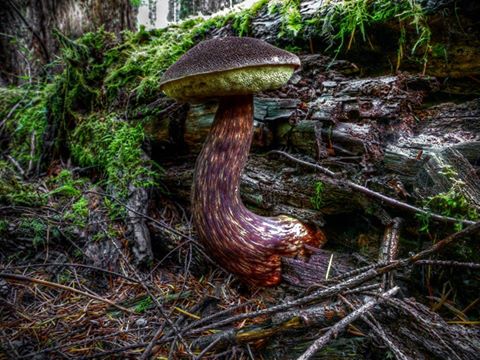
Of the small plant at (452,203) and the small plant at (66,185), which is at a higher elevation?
the small plant at (452,203)

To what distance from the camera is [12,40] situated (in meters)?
3.85

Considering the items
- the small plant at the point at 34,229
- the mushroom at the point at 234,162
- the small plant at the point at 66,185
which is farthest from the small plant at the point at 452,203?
the small plant at the point at 66,185

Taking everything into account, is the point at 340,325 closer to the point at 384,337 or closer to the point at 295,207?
the point at 384,337

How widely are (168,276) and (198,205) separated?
1.96 feet

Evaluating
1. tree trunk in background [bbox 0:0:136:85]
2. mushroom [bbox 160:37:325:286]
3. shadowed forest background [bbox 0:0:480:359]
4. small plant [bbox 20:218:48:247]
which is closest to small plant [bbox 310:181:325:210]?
shadowed forest background [bbox 0:0:480:359]

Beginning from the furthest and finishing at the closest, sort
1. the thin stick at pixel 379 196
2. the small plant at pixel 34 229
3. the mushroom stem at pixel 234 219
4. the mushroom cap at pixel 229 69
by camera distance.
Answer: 1. the small plant at pixel 34 229
2. the mushroom stem at pixel 234 219
3. the mushroom cap at pixel 229 69
4. the thin stick at pixel 379 196

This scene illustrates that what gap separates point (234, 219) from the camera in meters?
1.64

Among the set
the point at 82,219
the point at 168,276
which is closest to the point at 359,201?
the point at 168,276

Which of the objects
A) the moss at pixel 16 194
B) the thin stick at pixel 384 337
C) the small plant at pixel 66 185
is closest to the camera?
the thin stick at pixel 384 337

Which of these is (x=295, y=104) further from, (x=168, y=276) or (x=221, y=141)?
(x=168, y=276)

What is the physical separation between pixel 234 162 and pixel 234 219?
0.33m

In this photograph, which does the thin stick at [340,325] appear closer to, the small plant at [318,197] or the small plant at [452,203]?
the small plant at [452,203]

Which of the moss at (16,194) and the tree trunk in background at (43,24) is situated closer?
the moss at (16,194)

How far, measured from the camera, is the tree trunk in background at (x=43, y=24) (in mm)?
3580
